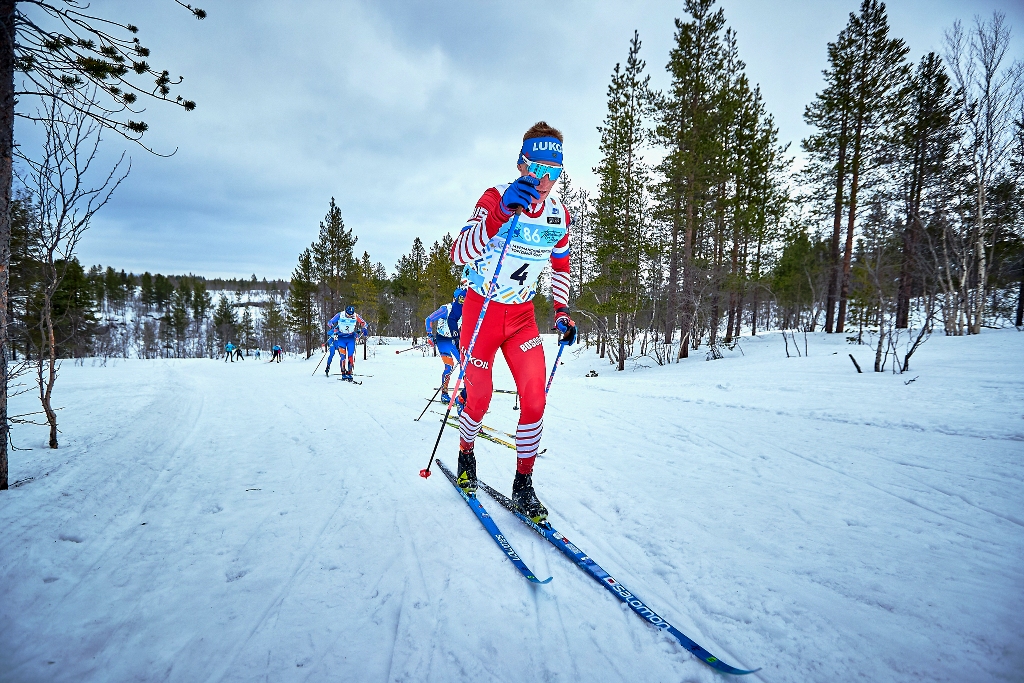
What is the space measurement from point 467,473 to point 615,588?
4.89 feet

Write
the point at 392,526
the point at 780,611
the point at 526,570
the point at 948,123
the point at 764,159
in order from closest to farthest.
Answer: the point at 780,611 < the point at 526,570 < the point at 392,526 < the point at 948,123 < the point at 764,159

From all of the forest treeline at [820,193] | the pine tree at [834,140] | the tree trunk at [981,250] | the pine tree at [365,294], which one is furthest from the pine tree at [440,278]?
the tree trunk at [981,250]

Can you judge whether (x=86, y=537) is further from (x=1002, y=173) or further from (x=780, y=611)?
(x=1002, y=173)

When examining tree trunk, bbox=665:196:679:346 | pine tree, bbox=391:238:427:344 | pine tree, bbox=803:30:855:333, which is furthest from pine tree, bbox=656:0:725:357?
pine tree, bbox=391:238:427:344

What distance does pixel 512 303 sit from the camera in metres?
3.18

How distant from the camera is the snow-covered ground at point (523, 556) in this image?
1569 mm

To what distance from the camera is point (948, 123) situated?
46.0 ft

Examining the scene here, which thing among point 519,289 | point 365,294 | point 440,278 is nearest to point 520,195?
point 519,289

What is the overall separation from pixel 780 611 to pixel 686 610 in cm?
42

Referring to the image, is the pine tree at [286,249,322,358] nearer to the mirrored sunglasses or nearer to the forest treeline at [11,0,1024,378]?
the forest treeline at [11,0,1024,378]

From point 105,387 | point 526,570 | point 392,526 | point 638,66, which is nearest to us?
point 526,570

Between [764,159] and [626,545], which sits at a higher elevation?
[764,159]

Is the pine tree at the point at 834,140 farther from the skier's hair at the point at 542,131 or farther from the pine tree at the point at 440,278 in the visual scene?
the pine tree at the point at 440,278

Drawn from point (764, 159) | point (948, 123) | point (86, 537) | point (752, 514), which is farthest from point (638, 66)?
point (86, 537)
